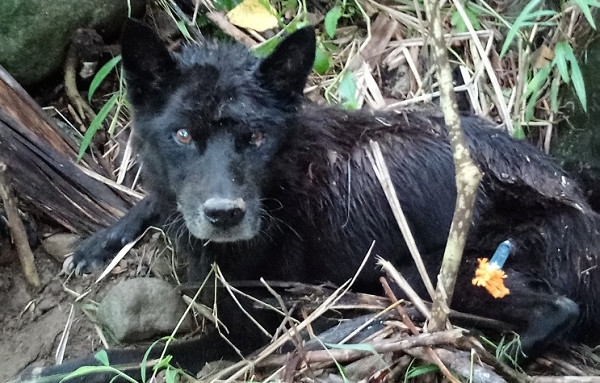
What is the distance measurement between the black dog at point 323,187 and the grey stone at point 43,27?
39.1 inches

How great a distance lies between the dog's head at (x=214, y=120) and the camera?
8.52 feet

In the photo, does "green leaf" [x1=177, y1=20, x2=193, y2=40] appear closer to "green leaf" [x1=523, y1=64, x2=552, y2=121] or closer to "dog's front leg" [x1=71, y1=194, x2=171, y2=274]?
"dog's front leg" [x1=71, y1=194, x2=171, y2=274]

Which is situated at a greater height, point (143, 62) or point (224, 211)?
point (143, 62)

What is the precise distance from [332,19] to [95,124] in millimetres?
1516

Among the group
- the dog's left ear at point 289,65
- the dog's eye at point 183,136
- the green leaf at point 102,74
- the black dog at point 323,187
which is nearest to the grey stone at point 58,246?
the black dog at point 323,187

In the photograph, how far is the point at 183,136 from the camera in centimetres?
266

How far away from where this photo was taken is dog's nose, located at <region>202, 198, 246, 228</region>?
8.23 feet

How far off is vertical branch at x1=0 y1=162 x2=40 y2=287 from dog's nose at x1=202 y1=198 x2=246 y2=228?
3.22ft

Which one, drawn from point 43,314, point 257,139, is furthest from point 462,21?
point 43,314

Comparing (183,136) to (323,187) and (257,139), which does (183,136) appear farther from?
(323,187)

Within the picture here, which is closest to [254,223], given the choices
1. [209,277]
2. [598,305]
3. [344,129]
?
[209,277]

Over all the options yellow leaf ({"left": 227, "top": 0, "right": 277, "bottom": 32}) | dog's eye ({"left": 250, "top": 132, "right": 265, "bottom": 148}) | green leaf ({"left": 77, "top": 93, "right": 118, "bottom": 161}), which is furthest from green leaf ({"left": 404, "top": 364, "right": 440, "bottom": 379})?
yellow leaf ({"left": 227, "top": 0, "right": 277, "bottom": 32})

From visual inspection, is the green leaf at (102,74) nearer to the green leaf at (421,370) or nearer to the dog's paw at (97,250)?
the dog's paw at (97,250)

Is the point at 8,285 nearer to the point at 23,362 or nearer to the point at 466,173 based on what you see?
the point at 23,362
